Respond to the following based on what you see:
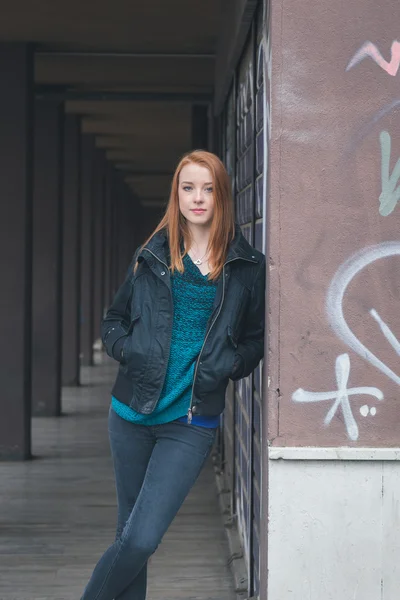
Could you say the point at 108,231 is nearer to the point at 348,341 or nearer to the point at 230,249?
the point at 230,249

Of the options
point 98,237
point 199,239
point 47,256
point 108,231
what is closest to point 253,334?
point 199,239

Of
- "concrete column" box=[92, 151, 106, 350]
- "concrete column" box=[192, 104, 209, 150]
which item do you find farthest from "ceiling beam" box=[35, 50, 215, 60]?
"concrete column" box=[92, 151, 106, 350]

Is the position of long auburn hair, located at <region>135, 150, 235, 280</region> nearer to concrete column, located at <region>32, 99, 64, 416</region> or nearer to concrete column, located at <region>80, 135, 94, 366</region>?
concrete column, located at <region>32, 99, 64, 416</region>

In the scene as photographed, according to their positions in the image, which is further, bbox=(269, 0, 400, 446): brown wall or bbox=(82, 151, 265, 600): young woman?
bbox=(82, 151, 265, 600): young woman

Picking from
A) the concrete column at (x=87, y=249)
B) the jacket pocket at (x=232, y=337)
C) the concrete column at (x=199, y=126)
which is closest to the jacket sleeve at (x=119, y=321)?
the jacket pocket at (x=232, y=337)

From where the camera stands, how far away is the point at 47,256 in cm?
1197

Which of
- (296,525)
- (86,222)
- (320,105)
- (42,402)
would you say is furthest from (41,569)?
(86,222)

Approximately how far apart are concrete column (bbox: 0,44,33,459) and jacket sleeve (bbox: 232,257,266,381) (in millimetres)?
5625

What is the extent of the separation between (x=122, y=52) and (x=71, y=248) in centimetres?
466

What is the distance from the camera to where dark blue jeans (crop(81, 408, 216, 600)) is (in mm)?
3801

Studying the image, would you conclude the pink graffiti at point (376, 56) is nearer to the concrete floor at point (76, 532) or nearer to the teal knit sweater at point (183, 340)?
the teal knit sweater at point (183, 340)

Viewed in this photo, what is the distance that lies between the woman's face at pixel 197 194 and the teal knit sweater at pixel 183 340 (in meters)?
0.16

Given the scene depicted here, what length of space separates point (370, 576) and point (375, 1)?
1830mm

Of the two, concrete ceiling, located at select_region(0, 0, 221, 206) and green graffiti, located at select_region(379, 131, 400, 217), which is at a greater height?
concrete ceiling, located at select_region(0, 0, 221, 206)
